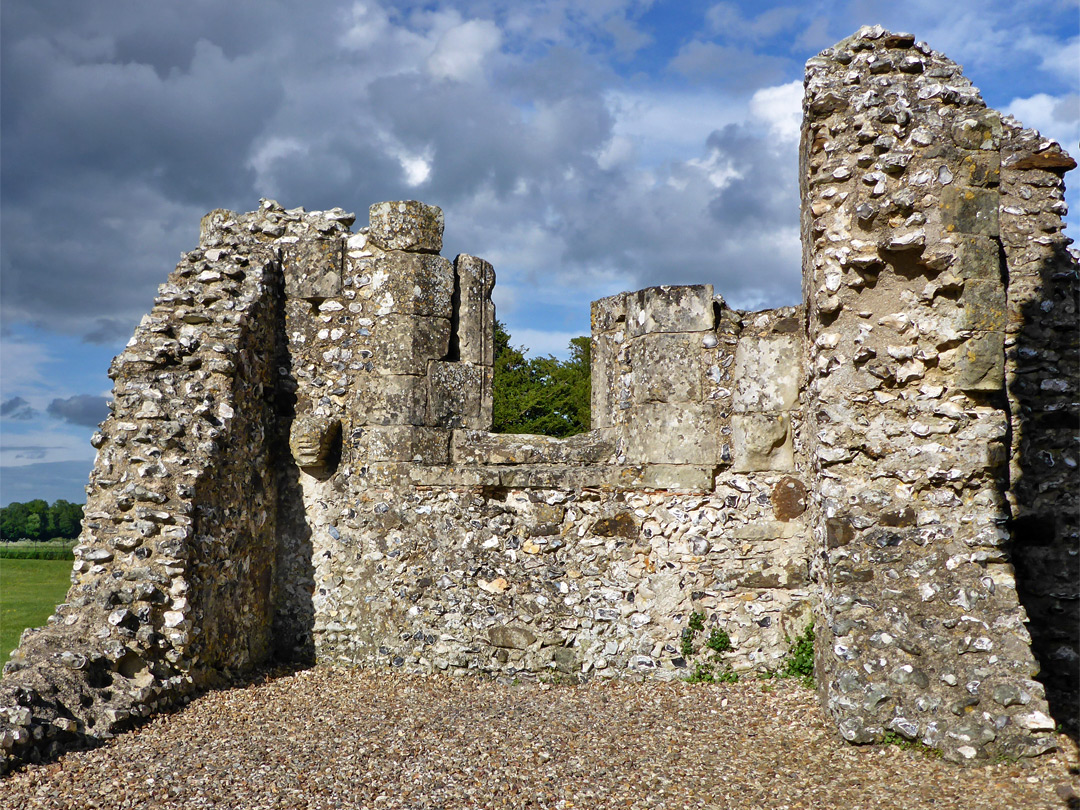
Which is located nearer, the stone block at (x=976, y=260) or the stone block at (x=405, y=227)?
the stone block at (x=976, y=260)

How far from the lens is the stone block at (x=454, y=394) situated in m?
6.67

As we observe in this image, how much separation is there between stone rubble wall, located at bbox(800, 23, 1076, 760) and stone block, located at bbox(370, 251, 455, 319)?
9.63ft

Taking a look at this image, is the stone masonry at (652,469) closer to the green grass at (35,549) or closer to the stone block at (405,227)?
the stone block at (405,227)

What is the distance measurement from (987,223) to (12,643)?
781cm

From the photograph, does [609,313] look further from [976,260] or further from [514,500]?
[976,260]

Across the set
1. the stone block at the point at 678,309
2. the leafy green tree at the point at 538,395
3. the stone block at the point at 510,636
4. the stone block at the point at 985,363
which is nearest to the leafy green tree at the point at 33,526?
the leafy green tree at the point at 538,395

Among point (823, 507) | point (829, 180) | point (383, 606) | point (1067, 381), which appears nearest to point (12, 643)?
point (383, 606)

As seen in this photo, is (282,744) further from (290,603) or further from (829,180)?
(829,180)

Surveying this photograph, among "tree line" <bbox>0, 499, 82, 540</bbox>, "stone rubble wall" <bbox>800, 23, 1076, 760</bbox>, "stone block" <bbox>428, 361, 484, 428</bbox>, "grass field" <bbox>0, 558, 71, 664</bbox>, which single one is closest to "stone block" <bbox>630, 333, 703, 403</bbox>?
"stone rubble wall" <bbox>800, 23, 1076, 760</bbox>

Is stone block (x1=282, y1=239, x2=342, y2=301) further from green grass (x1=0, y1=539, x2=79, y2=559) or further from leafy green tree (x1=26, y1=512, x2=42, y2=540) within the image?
leafy green tree (x1=26, y1=512, x2=42, y2=540)

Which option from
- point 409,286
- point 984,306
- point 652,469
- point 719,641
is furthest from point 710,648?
point 409,286

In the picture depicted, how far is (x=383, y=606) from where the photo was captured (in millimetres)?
6426

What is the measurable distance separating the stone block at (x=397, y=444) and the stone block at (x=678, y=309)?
186 centimetres

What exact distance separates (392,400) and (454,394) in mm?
503
